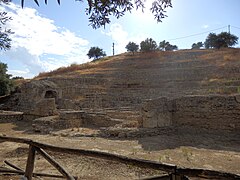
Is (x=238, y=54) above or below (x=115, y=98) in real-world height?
above

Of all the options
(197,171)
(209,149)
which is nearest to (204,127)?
(209,149)

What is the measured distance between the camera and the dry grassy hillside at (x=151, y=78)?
26016mm

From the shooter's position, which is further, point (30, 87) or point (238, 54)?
point (238, 54)

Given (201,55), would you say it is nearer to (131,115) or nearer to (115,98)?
(115,98)

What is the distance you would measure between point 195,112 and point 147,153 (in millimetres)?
4272

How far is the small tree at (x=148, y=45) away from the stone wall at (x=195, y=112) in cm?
4212

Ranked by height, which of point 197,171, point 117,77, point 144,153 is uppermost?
point 117,77

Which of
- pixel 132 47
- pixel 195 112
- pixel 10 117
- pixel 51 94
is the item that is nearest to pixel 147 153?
pixel 195 112

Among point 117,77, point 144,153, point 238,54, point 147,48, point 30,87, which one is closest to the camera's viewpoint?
point 144,153

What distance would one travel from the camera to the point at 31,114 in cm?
1761

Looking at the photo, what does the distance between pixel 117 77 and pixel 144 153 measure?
2925 cm

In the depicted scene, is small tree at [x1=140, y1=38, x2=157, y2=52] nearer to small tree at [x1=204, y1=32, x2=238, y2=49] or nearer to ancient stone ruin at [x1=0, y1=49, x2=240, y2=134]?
ancient stone ruin at [x1=0, y1=49, x2=240, y2=134]

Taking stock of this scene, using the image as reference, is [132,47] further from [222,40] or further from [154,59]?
[222,40]

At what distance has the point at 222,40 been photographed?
4709cm
